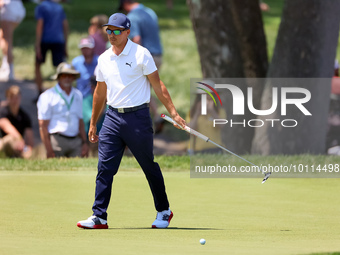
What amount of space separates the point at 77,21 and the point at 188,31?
3985 mm

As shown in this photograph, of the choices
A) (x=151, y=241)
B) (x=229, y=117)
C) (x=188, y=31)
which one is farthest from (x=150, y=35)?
(x=188, y=31)

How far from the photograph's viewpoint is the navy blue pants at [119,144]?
836cm

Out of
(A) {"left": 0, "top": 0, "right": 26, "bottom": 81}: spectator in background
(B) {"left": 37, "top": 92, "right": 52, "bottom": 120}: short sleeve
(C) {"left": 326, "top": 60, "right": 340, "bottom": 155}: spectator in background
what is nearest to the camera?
(B) {"left": 37, "top": 92, "right": 52, "bottom": 120}: short sleeve

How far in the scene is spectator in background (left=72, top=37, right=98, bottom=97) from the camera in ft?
51.2

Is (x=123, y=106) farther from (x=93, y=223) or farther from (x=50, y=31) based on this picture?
(x=50, y=31)

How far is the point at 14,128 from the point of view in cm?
1473

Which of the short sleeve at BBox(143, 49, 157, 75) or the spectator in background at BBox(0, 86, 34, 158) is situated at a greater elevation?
the short sleeve at BBox(143, 49, 157, 75)

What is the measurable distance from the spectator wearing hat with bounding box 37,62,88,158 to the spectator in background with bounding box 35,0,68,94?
437cm

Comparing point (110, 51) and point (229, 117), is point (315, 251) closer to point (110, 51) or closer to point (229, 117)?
point (110, 51)

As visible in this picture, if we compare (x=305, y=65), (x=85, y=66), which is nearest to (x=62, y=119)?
(x=85, y=66)

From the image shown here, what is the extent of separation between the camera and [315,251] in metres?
6.97

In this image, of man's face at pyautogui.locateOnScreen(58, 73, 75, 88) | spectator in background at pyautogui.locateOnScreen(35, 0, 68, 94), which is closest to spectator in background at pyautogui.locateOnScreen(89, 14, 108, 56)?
spectator in background at pyautogui.locateOnScreen(35, 0, 68, 94)

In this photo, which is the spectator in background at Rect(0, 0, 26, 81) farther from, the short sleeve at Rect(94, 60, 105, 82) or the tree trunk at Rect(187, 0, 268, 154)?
the short sleeve at Rect(94, 60, 105, 82)

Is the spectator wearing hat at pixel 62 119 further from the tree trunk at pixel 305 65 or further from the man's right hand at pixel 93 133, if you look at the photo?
the man's right hand at pixel 93 133
